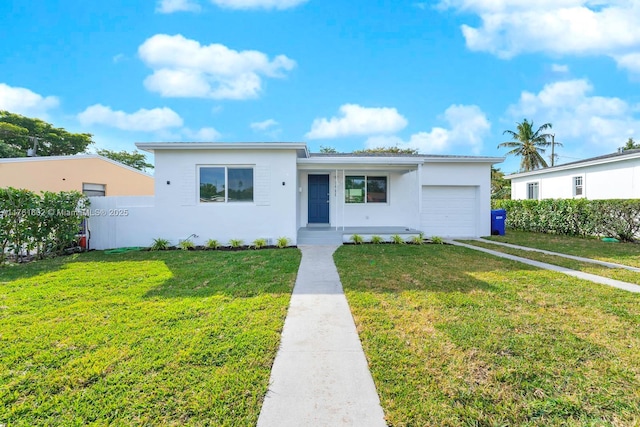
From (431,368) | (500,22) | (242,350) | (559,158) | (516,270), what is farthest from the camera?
(559,158)

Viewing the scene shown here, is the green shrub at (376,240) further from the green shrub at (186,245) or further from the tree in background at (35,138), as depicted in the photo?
the tree in background at (35,138)

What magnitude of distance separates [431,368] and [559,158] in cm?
3526

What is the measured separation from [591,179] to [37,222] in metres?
22.4

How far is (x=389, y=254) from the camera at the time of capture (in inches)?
305

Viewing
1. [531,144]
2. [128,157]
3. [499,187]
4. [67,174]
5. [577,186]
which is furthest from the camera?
[128,157]

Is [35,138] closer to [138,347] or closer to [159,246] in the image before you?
[159,246]

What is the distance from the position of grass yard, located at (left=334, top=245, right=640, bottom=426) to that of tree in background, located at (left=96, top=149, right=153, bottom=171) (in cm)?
3557

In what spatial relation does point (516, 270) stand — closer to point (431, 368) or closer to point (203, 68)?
point (431, 368)

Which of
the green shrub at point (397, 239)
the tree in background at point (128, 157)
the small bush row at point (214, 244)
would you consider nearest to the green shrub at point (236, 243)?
the small bush row at point (214, 244)

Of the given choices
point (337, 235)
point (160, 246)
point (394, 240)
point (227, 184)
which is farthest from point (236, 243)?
point (394, 240)

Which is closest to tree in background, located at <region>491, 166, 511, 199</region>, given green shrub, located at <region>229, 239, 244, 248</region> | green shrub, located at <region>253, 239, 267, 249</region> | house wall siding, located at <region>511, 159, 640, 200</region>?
house wall siding, located at <region>511, 159, 640, 200</region>

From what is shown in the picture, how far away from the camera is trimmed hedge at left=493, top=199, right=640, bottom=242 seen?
35.7 ft

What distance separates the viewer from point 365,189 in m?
11.7

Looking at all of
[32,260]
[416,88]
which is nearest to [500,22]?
[416,88]
